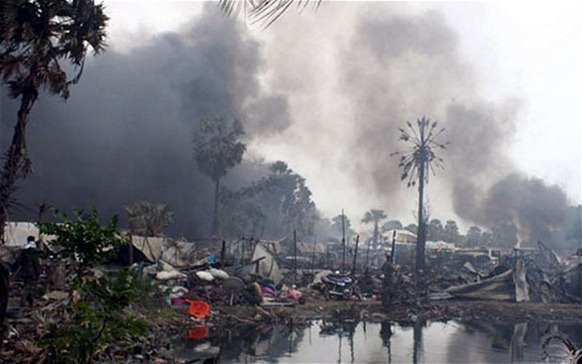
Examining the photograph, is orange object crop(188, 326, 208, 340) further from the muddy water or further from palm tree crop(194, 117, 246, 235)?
palm tree crop(194, 117, 246, 235)

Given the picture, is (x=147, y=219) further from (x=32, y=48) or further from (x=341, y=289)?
(x=32, y=48)

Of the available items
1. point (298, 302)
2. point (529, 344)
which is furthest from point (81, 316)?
point (298, 302)

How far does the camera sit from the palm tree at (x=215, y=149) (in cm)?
5475

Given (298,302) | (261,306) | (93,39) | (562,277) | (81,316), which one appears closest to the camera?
(81,316)

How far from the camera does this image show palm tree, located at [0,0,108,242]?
568 inches

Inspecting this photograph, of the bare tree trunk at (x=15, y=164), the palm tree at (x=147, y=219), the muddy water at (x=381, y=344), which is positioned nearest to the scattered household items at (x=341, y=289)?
the muddy water at (x=381, y=344)

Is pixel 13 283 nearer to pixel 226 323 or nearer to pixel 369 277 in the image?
pixel 226 323

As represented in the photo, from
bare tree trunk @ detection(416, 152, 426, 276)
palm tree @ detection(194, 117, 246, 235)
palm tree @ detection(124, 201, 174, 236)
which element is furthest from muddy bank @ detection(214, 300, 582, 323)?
palm tree @ detection(194, 117, 246, 235)

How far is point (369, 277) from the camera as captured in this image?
2522cm

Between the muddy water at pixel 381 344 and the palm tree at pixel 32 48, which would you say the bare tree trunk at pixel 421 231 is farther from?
the palm tree at pixel 32 48

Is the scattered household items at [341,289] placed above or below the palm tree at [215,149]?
below

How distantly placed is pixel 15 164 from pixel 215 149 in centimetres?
3987

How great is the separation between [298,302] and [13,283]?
9668 millimetres

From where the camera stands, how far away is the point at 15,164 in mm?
14773
